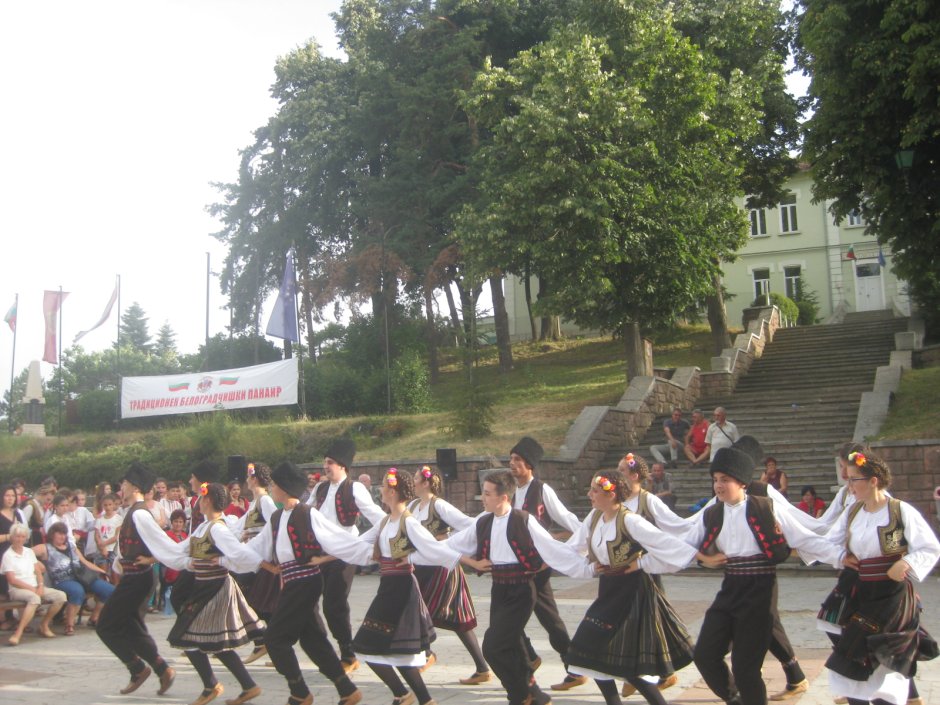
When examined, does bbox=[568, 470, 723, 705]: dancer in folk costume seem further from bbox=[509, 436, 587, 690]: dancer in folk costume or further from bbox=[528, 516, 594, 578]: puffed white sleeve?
bbox=[509, 436, 587, 690]: dancer in folk costume

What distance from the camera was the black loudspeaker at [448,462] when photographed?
62.8ft

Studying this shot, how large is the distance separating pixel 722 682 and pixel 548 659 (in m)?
3.18

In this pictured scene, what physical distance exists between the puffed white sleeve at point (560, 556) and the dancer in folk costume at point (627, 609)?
83mm

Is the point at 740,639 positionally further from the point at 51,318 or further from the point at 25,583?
the point at 51,318

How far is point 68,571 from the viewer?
13180 mm

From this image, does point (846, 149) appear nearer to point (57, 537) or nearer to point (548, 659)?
point (548, 659)

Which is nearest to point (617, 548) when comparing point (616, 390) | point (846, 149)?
point (846, 149)

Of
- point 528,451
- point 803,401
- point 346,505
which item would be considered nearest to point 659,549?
point 528,451

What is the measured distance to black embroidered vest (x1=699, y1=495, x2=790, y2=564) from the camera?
274 inches

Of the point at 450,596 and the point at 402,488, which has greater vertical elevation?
the point at 402,488

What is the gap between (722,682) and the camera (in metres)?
6.82

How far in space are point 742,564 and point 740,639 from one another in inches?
20.2

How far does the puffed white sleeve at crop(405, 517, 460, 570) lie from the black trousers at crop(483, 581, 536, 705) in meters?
0.47

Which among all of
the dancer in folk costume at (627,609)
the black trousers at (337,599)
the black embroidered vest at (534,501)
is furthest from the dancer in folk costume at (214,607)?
the dancer in folk costume at (627,609)
